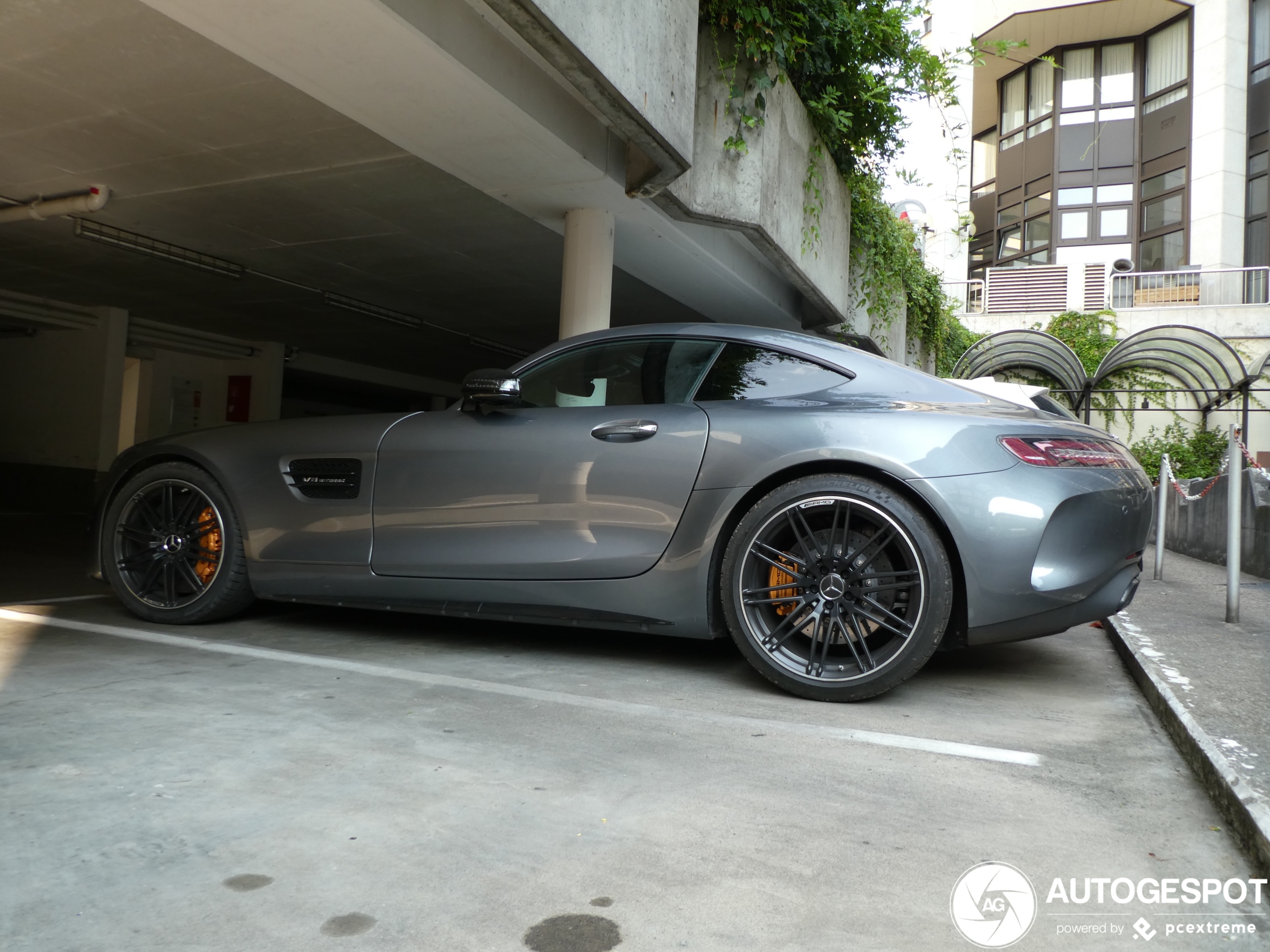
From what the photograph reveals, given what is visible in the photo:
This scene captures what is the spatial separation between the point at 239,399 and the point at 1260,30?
27.0m

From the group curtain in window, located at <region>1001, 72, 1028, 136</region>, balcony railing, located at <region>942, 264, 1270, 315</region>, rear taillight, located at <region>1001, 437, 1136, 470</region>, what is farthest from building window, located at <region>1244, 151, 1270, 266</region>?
rear taillight, located at <region>1001, 437, 1136, 470</region>

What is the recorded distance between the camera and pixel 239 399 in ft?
53.1

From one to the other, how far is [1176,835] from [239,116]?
6.06 m

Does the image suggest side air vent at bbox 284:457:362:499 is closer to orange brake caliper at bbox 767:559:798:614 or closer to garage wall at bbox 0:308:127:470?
orange brake caliper at bbox 767:559:798:614

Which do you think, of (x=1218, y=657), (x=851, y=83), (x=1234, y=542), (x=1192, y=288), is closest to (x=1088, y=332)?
(x=1192, y=288)

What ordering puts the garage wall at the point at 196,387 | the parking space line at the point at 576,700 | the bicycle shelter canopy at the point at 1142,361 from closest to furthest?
the parking space line at the point at 576,700 < the garage wall at the point at 196,387 < the bicycle shelter canopy at the point at 1142,361

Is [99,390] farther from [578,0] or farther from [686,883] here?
[686,883]

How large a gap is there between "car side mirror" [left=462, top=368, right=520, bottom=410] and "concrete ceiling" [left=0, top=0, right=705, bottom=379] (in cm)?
266

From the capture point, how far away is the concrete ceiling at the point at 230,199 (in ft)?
17.2

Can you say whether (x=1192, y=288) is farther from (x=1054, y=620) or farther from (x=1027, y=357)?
(x=1054, y=620)

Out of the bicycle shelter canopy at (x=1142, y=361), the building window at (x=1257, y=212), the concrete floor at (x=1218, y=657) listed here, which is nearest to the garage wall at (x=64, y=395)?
the concrete floor at (x=1218, y=657)

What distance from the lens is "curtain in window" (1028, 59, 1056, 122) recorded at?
1176 inches

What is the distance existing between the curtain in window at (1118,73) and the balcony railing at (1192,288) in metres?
7.82

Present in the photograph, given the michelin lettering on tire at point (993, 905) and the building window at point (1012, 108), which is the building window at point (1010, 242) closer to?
the building window at point (1012, 108)
